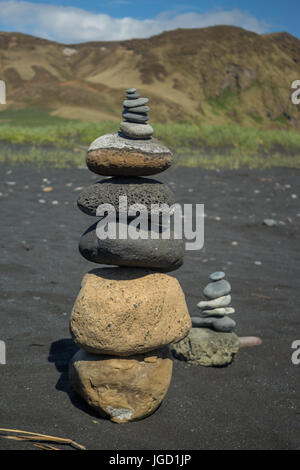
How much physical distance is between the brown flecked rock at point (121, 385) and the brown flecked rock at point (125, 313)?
11 cm

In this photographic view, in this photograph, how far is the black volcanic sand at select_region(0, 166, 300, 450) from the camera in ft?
11.9

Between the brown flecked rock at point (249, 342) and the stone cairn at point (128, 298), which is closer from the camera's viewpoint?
the stone cairn at point (128, 298)

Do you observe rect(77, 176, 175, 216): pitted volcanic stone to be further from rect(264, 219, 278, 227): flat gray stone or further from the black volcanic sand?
rect(264, 219, 278, 227): flat gray stone

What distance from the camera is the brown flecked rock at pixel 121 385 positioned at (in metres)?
3.72

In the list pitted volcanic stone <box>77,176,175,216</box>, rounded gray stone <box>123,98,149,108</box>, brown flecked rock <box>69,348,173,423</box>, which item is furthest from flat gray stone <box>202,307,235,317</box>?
rounded gray stone <box>123,98,149,108</box>

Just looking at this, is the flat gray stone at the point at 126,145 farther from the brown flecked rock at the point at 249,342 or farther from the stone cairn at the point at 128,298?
the brown flecked rock at the point at 249,342

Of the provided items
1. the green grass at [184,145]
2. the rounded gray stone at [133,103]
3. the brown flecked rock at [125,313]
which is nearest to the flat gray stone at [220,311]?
the brown flecked rock at [125,313]

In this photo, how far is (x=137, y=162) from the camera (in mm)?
3877

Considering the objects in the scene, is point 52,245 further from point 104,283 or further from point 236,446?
point 236,446

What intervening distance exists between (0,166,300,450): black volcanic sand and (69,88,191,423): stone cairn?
25 centimetres

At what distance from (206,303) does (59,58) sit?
5374 cm

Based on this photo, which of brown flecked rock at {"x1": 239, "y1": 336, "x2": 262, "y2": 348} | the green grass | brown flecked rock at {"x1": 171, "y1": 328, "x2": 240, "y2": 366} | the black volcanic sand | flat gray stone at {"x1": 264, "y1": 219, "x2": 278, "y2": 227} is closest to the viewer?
the black volcanic sand

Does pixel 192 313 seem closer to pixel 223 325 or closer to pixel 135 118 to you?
pixel 223 325

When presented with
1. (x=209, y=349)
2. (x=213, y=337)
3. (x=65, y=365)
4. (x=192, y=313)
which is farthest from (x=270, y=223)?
(x=65, y=365)
